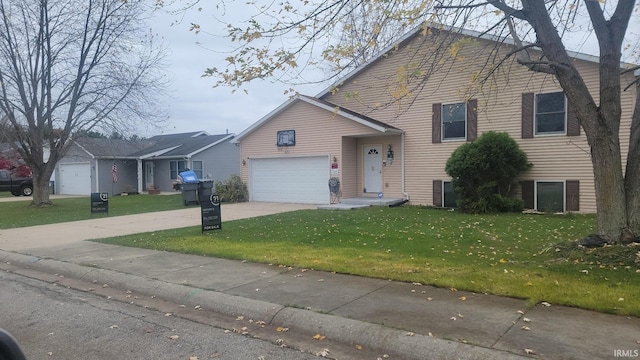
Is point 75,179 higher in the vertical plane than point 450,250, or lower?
higher

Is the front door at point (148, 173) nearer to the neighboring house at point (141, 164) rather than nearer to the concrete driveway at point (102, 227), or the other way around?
the neighboring house at point (141, 164)

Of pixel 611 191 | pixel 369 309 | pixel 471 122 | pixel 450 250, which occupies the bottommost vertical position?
pixel 369 309

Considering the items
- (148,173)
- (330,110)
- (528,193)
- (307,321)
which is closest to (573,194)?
(528,193)

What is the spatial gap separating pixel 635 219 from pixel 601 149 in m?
1.22

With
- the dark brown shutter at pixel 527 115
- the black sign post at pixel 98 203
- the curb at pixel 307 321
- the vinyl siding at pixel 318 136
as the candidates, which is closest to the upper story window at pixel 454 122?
the dark brown shutter at pixel 527 115

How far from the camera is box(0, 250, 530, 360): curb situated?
4.12m

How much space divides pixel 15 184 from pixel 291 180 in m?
22.6

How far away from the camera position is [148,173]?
34.5 meters

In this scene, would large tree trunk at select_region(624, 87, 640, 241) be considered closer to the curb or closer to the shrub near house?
the curb

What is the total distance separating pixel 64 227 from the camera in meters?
13.4

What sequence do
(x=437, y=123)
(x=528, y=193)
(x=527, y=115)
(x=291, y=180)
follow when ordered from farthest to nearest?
1. (x=291, y=180)
2. (x=437, y=123)
3. (x=528, y=193)
4. (x=527, y=115)

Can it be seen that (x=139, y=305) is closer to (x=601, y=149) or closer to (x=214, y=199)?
(x=214, y=199)

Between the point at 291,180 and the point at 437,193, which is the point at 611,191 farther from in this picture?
the point at 291,180

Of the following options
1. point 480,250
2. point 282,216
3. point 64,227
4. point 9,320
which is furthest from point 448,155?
point 9,320
